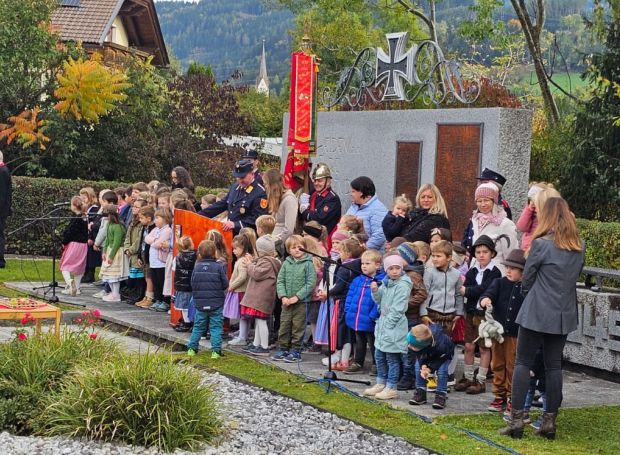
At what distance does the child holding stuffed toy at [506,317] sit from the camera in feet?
32.1

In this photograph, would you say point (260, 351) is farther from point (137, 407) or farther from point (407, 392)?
point (137, 407)

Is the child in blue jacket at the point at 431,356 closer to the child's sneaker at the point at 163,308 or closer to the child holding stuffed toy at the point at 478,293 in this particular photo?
the child holding stuffed toy at the point at 478,293

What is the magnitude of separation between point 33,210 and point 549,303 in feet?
55.1

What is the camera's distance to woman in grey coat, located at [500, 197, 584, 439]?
28.8 ft

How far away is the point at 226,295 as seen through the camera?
13.3 meters

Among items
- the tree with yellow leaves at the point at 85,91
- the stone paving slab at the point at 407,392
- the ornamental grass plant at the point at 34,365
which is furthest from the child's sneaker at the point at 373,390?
the tree with yellow leaves at the point at 85,91

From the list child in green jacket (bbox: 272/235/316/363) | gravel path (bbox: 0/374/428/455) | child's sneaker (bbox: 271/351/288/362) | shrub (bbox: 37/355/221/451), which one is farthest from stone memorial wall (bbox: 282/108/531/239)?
shrub (bbox: 37/355/221/451)

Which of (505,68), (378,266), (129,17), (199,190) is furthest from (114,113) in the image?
(505,68)

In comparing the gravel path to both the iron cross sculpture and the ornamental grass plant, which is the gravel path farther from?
the iron cross sculpture

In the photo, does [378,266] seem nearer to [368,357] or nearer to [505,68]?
[368,357]

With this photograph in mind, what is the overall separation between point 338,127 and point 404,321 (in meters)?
6.45

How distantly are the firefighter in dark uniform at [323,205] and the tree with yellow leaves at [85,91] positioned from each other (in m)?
12.7

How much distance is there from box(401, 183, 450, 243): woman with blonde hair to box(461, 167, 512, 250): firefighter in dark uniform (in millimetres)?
234

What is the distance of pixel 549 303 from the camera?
8.77 metres
